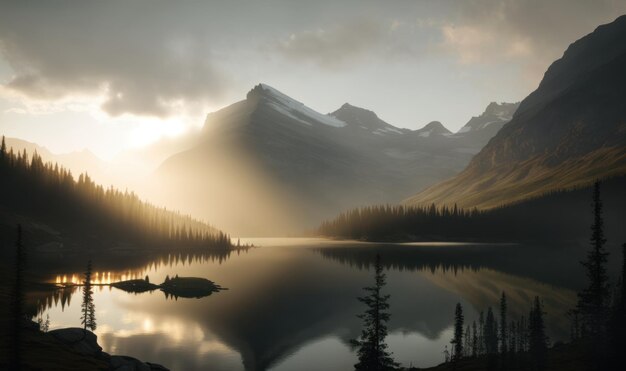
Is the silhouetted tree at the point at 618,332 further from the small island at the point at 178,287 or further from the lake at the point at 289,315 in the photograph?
the small island at the point at 178,287

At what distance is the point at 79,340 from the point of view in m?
72.0

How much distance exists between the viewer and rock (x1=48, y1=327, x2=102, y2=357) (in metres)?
69.6

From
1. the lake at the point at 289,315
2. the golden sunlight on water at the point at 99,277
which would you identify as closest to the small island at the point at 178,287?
the lake at the point at 289,315

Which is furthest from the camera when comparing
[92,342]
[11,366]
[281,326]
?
[281,326]

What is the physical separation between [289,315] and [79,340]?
5380cm

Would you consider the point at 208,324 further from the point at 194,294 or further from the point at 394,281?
the point at 394,281

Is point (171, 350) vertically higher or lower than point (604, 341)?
lower

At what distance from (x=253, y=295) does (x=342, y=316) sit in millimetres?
37813

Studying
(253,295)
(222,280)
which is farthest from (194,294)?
(222,280)

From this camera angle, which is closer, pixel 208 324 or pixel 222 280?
pixel 208 324

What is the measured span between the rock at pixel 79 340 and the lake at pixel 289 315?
8.54 meters

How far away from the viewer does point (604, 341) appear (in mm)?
61531

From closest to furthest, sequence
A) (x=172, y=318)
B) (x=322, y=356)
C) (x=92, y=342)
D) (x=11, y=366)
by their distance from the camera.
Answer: (x=11, y=366), (x=92, y=342), (x=322, y=356), (x=172, y=318)

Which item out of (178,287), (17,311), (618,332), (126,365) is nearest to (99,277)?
(178,287)
